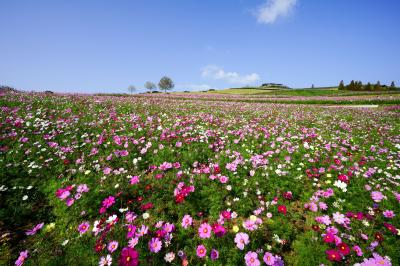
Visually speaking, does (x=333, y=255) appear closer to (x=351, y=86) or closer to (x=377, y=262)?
(x=377, y=262)

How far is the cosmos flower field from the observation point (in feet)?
8.82

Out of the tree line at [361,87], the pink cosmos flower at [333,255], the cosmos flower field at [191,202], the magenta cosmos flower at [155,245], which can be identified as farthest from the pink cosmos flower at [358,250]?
the tree line at [361,87]

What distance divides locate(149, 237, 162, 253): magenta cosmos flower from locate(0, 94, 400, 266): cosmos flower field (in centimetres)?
1

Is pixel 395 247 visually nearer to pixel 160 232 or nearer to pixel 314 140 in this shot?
pixel 160 232

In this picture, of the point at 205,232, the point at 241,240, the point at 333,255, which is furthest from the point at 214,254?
the point at 333,255

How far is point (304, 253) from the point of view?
274 centimetres

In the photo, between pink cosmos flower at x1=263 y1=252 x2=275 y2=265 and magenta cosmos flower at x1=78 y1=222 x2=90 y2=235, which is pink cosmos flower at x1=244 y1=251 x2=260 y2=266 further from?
magenta cosmos flower at x1=78 y1=222 x2=90 y2=235

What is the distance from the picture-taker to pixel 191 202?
3770mm

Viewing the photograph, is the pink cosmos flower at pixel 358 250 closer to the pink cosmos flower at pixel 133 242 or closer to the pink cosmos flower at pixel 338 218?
the pink cosmos flower at pixel 338 218

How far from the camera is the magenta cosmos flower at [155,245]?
100 inches

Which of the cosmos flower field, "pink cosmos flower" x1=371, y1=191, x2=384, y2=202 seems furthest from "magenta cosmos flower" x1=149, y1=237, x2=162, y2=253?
"pink cosmos flower" x1=371, y1=191, x2=384, y2=202

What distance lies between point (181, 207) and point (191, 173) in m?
1.23

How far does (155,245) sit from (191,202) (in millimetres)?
1222

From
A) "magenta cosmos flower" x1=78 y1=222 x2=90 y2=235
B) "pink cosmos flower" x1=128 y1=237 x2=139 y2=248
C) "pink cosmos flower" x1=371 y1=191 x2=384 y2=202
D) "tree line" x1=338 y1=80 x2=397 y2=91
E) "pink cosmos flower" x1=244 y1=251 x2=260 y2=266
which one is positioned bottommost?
"pink cosmos flower" x1=244 y1=251 x2=260 y2=266
